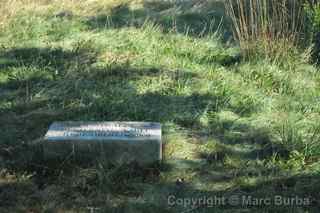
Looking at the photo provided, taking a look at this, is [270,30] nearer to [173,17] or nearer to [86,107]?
[173,17]

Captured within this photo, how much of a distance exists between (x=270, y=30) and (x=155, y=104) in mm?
1635

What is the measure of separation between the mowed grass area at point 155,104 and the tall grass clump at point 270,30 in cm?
13

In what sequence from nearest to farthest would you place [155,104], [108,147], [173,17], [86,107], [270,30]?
[108,147], [86,107], [155,104], [270,30], [173,17]

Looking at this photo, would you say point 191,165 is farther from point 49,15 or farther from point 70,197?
point 49,15

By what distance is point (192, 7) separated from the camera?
7262mm

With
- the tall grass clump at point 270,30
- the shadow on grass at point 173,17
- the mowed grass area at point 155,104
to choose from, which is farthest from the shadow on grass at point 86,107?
the shadow on grass at point 173,17

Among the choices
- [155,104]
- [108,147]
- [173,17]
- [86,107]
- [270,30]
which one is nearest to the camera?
[108,147]

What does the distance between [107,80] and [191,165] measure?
1.63 metres

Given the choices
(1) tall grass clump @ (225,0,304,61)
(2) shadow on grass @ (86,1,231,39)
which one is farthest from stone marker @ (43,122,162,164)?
(2) shadow on grass @ (86,1,231,39)

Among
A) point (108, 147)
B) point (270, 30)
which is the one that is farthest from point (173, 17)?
point (108, 147)

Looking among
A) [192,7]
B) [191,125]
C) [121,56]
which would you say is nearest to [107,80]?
[121,56]

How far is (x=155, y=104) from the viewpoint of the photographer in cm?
475

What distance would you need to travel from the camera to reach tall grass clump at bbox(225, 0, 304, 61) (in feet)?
18.2

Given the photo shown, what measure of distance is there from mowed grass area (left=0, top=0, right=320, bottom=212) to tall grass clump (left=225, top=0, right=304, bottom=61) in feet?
0.44
